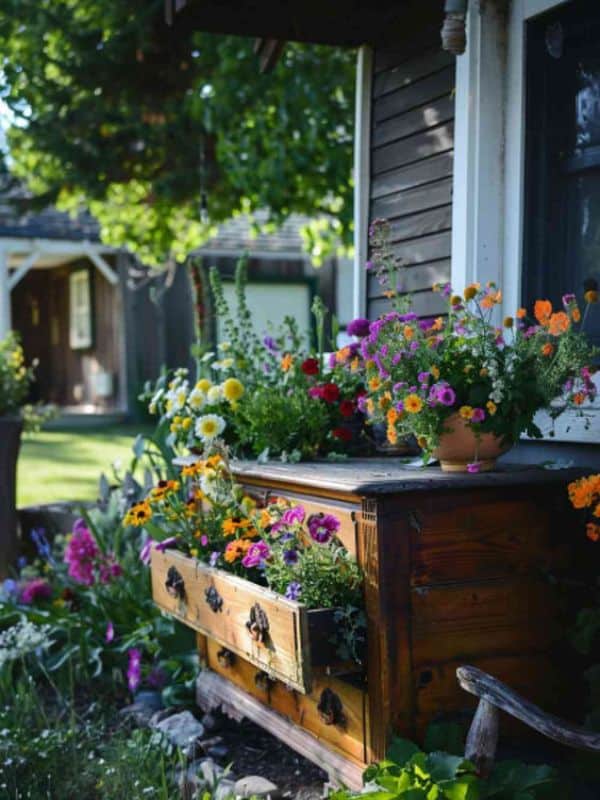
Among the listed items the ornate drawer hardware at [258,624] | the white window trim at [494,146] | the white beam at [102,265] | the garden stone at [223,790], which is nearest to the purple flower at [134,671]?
the garden stone at [223,790]

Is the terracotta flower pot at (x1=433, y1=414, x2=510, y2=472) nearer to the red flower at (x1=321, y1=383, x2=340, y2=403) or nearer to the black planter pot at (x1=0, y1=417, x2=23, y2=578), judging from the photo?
the red flower at (x1=321, y1=383, x2=340, y2=403)

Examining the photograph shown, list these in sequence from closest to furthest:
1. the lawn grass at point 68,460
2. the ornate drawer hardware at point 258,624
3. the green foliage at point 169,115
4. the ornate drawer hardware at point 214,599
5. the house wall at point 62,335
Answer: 1. the ornate drawer hardware at point 258,624
2. the ornate drawer hardware at point 214,599
3. the green foliage at point 169,115
4. the lawn grass at point 68,460
5. the house wall at point 62,335

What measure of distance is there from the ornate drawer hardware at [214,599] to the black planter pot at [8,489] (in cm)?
279

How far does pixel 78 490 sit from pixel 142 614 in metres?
4.85

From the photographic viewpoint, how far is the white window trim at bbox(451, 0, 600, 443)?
3.32 meters

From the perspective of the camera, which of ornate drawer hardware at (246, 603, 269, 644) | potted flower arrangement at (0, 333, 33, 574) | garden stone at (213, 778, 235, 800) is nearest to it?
ornate drawer hardware at (246, 603, 269, 644)

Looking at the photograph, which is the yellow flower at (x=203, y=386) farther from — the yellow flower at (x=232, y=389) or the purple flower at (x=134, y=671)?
the purple flower at (x=134, y=671)

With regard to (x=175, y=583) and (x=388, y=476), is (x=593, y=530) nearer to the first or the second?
(x=388, y=476)

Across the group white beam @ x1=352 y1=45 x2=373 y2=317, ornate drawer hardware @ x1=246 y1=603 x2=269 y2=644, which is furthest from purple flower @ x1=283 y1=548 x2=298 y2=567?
white beam @ x1=352 y1=45 x2=373 y2=317

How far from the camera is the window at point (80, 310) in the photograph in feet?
55.4

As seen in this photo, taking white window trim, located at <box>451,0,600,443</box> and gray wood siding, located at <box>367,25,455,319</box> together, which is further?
gray wood siding, located at <box>367,25,455,319</box>

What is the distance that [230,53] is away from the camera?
7418 mm

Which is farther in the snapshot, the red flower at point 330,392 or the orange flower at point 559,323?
the red flower at point 330,392

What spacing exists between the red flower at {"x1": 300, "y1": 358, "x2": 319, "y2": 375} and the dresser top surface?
366 mm
